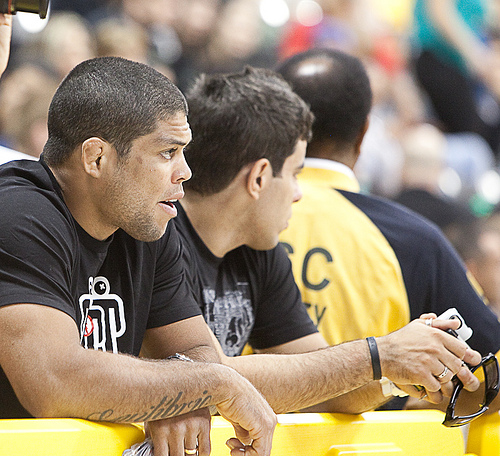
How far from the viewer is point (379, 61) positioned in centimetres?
686

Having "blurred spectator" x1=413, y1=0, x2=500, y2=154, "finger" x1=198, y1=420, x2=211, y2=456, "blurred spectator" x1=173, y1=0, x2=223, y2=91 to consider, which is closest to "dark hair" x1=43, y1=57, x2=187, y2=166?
"finger" x1=198, y1=420, x2=211, y2=456

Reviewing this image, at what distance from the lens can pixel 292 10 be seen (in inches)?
265

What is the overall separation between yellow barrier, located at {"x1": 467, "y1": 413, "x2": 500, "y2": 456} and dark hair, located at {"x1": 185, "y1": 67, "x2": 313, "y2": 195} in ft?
3.11

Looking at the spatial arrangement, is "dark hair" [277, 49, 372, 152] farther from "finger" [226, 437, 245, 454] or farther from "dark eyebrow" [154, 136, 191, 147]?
"finger" [226, 437, 245, 454]

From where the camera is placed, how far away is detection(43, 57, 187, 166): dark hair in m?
1.62

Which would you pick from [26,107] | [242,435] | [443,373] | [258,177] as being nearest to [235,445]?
[242,435]

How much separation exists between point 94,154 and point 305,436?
0.82 meters

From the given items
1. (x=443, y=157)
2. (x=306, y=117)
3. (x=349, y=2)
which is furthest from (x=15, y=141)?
(x=349, y=2)

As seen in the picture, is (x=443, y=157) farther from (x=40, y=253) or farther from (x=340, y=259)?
(x=40, y=253)

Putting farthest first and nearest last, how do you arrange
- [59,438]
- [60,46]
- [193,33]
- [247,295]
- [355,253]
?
[193,33]
[60,46]
[355,253]
[247,295]
[59,438]

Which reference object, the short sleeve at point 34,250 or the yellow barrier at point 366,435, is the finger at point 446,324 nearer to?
the yellow barrier at point 366,435

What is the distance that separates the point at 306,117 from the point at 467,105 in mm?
4576

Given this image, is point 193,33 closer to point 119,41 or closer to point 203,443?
point 119,41

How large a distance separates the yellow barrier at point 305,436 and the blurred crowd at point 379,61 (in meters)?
2.38
